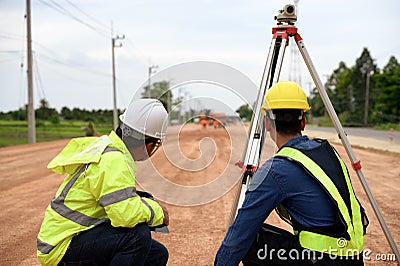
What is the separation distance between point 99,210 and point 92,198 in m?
0.13

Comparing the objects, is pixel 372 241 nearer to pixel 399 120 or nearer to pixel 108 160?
pixel 108 160

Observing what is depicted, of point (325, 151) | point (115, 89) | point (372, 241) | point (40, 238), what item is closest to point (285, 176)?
point (325, 151)

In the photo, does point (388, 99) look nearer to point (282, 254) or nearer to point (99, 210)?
point (282, 254)

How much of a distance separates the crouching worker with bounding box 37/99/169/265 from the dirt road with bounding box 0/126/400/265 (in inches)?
17.8

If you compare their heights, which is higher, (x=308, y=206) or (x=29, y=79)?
(x=29, y=79)

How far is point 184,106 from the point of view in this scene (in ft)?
11.1

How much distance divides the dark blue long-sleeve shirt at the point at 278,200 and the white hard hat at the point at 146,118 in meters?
0.89

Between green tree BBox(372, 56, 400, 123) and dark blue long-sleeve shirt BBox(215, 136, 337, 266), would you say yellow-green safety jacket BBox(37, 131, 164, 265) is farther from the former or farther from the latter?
green tree BBox(372, 56, 400, 123)

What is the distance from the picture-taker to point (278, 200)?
2.62m

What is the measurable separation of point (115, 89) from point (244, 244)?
47.8m

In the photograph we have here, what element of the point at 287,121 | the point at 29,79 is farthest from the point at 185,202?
the point at 29,79

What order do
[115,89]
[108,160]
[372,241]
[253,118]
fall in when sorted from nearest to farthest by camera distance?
1. [108,160]
2. [253,118]
3. [372,241]
4. [115,89]

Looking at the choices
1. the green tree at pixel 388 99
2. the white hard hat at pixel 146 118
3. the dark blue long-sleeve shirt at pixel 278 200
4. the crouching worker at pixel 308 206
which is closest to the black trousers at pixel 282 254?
the crouching worker at pixel 308 206

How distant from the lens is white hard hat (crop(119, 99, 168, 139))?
313cm
